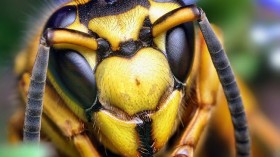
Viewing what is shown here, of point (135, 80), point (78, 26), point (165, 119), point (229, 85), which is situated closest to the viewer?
point (135, 80)

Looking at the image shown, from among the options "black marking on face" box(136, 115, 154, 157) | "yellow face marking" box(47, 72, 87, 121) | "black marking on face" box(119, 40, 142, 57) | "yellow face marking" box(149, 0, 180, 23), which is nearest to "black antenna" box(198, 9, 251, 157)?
"yellow face marking" box(149, 0, 180, 23)

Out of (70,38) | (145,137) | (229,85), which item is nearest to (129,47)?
(70,38)

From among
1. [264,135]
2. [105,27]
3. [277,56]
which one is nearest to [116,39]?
[105,27]

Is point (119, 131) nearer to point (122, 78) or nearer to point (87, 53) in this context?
point (122, 78)

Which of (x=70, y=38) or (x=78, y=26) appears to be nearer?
(x=70, y=38)

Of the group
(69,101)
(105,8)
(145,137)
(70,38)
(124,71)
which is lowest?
(145,137)

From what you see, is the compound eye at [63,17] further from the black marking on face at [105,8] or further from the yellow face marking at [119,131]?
the yellow face marking at [119,131]

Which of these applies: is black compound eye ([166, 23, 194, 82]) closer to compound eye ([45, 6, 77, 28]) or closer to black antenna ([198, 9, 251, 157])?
black antenna ([198, 9, 251, 157])
